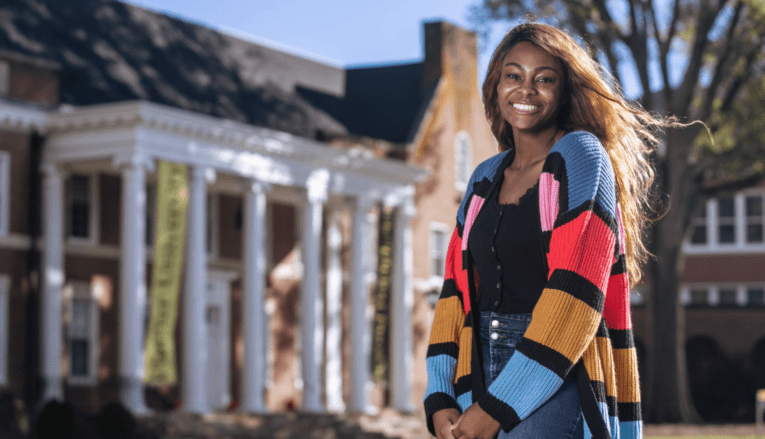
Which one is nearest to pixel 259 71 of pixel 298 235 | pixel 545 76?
pixel 298 235

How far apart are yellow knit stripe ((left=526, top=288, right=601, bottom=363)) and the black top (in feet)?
0.65

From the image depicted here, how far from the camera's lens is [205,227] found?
2430cm

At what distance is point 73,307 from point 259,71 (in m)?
10.6

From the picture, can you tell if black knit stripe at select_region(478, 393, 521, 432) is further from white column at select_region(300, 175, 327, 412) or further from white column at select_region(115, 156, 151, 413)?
white column at select_region(300, 175, 327, 412)

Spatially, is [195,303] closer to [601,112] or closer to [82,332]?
[82,332]

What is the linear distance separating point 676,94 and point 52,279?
1640 cm

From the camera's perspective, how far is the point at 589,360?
3.14 m

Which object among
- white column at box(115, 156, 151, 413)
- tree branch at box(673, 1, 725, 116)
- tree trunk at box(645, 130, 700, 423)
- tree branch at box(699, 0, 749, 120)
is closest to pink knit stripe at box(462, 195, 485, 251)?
white column at box(115, 156, 151, 413)

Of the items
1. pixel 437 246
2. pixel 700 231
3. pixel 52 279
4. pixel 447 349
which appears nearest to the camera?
pixel 447 349

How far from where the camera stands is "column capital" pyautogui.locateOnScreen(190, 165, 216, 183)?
934 inches

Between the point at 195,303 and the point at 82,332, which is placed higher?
the point at 195,303

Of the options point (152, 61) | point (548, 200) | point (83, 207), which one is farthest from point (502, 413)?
point (152, 61)

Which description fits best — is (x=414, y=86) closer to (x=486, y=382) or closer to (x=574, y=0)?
(x=574, y=0)

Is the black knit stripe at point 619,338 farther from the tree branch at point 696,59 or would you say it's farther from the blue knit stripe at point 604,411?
the tree branch at point 696,59
